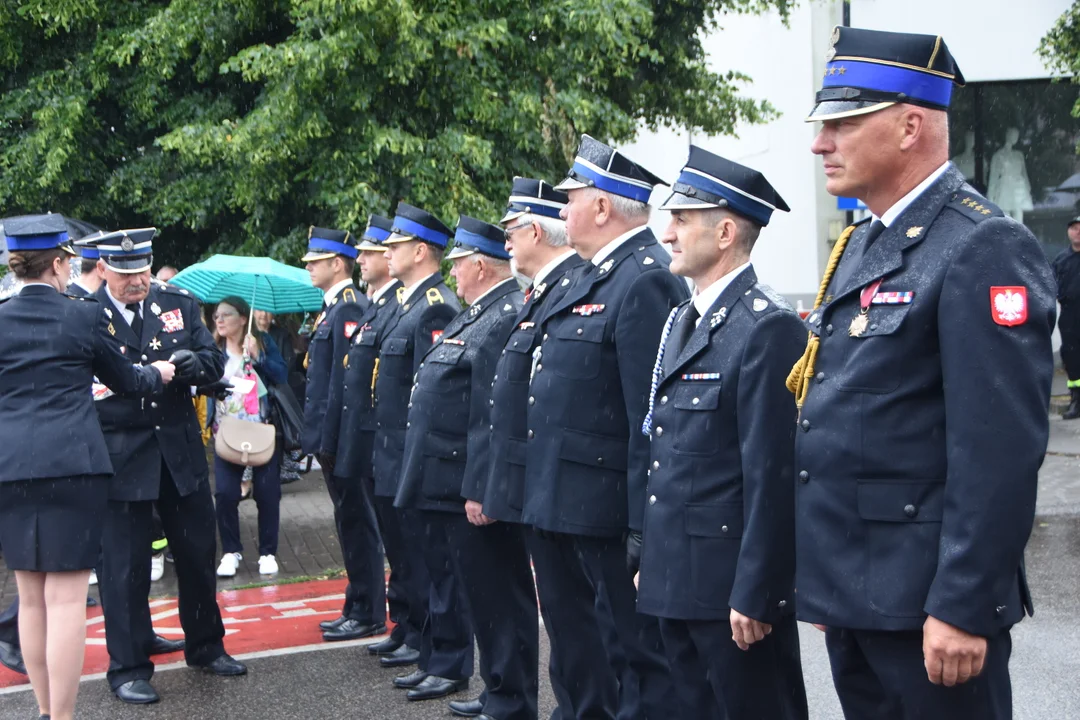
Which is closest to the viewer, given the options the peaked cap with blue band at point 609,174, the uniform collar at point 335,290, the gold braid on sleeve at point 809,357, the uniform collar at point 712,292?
the gold braid on sleeve at point 809,357

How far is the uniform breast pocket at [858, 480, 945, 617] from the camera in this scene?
110 inches

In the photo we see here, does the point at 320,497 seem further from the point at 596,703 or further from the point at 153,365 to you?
the point at 596,703

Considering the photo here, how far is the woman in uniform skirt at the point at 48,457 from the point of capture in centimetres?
516

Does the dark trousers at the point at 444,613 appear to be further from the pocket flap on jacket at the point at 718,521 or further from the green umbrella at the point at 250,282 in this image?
the green umbrella at the point at 250,282

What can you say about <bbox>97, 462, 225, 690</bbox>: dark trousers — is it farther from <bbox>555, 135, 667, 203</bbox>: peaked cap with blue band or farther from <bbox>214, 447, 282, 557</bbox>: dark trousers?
<bbox>555, 135, 667, 203</bbox>: peaked cap with blue band

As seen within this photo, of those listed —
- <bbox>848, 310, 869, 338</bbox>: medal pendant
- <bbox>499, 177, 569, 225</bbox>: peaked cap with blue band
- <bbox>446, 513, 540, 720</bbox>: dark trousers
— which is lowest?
<bbox>446, 513, 540, 720</bbox>: dark trousers

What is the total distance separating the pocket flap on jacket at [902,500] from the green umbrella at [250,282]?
8123mm

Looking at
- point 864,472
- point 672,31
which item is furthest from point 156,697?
point 672,31

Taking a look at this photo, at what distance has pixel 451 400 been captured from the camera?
5.92 m

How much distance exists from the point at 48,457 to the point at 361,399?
226 centimetres

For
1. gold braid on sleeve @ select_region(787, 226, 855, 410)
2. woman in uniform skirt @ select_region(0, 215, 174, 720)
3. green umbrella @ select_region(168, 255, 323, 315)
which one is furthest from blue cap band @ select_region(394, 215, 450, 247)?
green umbrella @ select_region(168, 255, 323, 315)

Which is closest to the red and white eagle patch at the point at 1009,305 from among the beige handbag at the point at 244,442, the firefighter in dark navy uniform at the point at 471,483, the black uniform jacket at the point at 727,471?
the black uniform jacket at the point at 727,471

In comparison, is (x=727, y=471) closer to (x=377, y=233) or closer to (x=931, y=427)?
(x=931, y=427)

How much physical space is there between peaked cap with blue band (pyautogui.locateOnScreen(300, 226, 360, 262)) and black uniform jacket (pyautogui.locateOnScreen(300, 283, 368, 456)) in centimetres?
25
